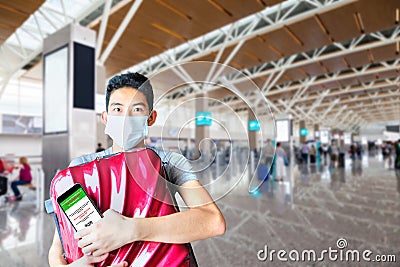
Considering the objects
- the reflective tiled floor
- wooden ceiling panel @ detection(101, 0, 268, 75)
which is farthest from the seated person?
wooden ceiling panel @ detection(101, 0, 268, 75)

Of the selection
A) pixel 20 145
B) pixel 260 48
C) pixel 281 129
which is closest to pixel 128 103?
pixel 281 129

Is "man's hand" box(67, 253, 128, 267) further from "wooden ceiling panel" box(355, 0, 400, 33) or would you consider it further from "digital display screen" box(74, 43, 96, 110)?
"wooden ceiling panel" box(355, 0, 400, 33)

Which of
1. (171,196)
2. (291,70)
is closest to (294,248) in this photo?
(171,196)

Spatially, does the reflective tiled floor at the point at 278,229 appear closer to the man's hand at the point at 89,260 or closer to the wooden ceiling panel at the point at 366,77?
the man's hand at the point at 89,260

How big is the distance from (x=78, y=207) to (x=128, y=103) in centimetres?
32

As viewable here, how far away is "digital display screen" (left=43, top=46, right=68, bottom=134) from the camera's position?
4349 millimetres

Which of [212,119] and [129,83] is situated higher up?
Result: [129,83]

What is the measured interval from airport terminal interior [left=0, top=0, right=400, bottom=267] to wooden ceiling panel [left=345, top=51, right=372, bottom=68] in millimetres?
90

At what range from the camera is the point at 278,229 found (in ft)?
13.7

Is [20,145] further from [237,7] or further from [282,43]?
[282,43]

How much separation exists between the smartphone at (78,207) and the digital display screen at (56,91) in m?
3.97

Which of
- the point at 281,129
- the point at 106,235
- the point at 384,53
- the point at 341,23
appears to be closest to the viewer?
the point at 106,235

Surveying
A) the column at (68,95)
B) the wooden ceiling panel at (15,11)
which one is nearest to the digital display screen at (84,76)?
the column at (68,95)

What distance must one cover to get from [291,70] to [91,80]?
48.9 feet
